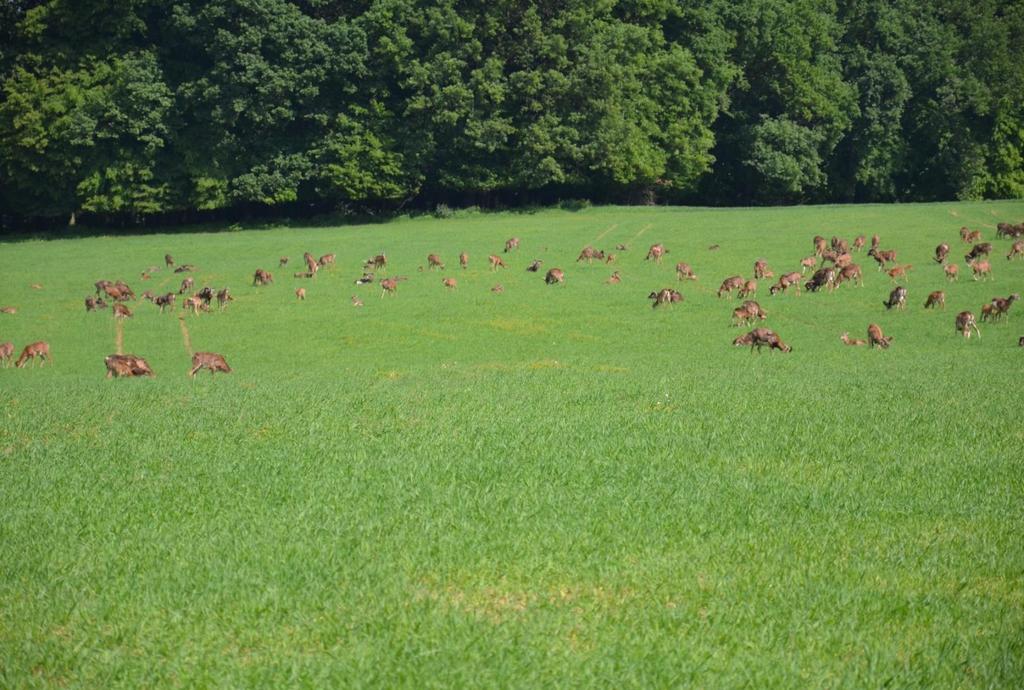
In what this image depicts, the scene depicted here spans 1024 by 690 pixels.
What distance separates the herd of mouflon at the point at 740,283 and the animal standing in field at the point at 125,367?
2 centimetres

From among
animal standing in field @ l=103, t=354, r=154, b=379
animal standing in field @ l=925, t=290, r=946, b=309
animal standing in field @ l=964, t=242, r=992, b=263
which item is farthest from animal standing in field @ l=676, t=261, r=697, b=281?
animal standing in field @ l=103, t=354, r=154, b=379

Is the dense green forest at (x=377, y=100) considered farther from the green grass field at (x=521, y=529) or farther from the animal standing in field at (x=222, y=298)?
the green grass field at (x=521, y=529)

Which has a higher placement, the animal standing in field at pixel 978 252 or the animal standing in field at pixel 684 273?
the animal standing in field at pixel 978 252

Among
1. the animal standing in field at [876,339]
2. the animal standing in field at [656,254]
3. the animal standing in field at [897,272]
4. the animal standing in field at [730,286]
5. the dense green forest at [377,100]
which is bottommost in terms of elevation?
the animal standing in field at [876,339]

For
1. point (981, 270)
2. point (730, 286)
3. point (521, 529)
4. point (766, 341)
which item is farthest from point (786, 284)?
point (521, 529)

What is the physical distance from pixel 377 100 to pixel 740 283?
31336 mm

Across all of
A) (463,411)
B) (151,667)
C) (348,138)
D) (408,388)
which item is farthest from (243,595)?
(348,138)

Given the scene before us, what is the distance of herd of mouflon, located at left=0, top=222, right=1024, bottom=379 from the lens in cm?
2939

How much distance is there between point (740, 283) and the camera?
128 feet

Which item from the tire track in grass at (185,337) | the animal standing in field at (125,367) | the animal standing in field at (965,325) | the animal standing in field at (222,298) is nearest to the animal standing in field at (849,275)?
the animal standing in field at (965,325)

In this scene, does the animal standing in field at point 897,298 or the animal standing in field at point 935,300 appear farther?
the animal standing in field at point 897,298

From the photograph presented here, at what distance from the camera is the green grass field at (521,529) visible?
24.5 feet

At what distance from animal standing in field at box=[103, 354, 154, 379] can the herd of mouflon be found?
0.02 meters

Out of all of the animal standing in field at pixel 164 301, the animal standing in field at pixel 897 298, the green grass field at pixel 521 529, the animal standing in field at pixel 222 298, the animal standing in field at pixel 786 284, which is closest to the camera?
the green grass field at pixel 521 529
